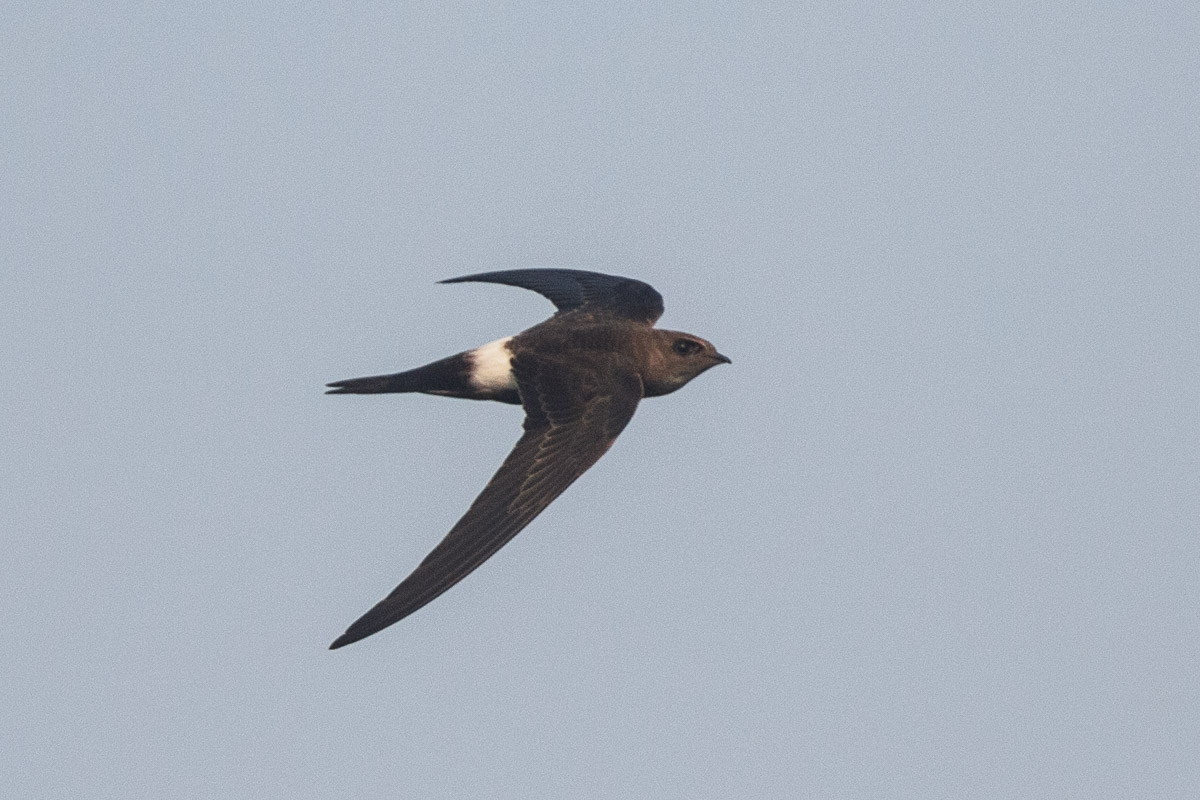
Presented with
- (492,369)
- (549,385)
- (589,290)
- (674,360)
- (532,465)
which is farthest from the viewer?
(589,290)

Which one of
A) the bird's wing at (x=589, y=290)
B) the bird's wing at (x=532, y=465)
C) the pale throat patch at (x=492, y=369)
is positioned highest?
the bird's wing at (x=589, y=290)

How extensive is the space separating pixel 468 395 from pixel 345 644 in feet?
10.7

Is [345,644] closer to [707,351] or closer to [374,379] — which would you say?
[374,379]

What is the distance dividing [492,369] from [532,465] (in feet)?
4.63

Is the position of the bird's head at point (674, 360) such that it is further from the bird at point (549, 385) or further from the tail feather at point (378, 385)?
the tail feather at point (378, 385)

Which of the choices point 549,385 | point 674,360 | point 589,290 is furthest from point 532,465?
point 589,290

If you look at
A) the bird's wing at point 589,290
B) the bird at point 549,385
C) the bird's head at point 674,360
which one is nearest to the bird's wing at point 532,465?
the bird at point 549,385

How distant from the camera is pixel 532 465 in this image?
10.3 meters

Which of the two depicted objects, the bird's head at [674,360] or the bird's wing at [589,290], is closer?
the bird's head at [674,360]

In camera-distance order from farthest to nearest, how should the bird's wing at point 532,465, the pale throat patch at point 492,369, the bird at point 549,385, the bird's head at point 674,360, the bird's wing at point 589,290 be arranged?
the bird's wing at point 589,290
the bird's head at point 674,360
the pale throat patch at point 492,369
the bird at point 549,385
the bird's wing at point 532,465

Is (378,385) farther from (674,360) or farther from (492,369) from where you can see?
(674,360)

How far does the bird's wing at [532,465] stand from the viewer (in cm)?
909

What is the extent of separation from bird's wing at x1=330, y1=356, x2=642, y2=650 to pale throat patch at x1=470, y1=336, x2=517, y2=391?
79 millimetres

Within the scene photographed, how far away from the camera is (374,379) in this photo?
11.6 metres
